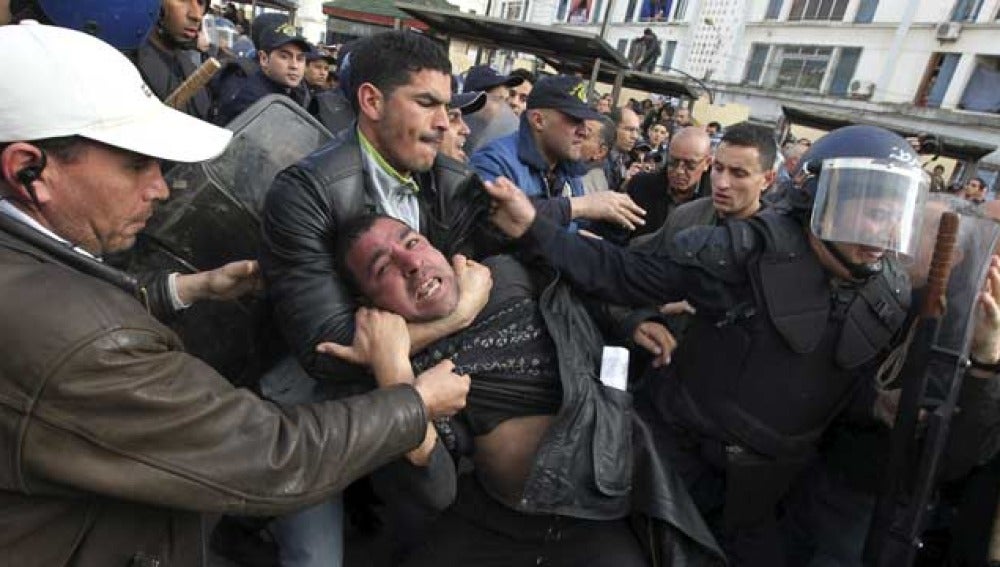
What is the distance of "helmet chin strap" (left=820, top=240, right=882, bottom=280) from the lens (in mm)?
2055

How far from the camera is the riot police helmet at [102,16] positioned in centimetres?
247

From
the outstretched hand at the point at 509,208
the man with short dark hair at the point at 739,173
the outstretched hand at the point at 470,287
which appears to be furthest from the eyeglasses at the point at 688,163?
the outstretched hand at the point at 470,287

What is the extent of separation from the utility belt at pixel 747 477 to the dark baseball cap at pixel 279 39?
4501mm

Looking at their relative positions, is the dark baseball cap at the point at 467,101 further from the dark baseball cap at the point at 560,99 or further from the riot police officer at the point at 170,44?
the riot police officer at the point at 170,44

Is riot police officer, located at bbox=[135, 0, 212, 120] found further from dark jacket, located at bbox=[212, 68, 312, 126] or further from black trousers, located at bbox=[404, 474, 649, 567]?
black trousers, located at bbox=[404, 474, 649, 567]

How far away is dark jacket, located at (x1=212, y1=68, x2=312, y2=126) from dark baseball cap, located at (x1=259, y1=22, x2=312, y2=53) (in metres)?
0.22

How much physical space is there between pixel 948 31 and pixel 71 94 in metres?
30.6

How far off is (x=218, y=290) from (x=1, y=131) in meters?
0.98

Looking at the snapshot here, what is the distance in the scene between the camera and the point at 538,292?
229 cm

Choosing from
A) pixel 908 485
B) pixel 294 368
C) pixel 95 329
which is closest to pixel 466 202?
pixel 294 368

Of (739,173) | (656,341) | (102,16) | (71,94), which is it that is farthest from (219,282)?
(739,173)

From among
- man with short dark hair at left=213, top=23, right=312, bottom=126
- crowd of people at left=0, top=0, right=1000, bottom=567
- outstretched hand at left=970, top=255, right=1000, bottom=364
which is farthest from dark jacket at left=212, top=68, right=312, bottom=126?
outstretched hand at left=970, top=255, right=1000, bottom=364

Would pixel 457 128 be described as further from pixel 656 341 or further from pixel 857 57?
pixel 857 57

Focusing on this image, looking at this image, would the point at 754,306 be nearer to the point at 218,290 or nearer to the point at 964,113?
the point at 218,290
